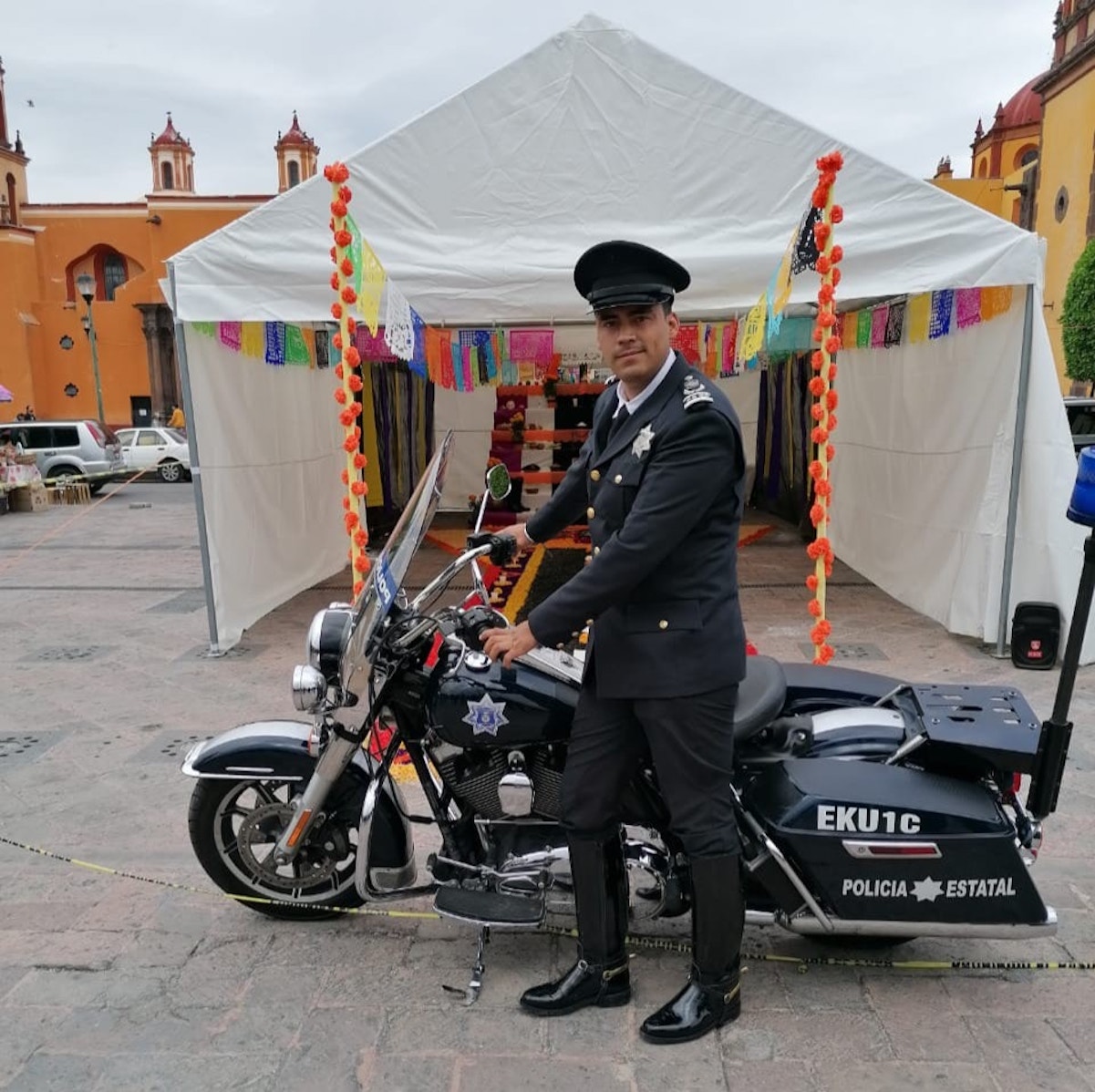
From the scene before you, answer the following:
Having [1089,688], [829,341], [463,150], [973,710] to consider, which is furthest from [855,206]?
[973,710]

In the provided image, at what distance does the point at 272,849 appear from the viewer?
276cm

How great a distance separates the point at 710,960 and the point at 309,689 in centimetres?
126

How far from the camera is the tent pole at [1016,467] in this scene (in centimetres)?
523

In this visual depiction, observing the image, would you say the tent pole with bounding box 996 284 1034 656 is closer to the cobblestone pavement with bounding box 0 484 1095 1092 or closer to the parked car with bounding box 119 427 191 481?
the cobblestone pavement with bounding box 0 484 1095 1092

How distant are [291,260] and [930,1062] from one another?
476cm

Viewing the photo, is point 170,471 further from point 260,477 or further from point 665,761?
point 665,761

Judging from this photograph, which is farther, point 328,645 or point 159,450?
point 159,450

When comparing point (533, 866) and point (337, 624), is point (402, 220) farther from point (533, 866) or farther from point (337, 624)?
point (533, 866)

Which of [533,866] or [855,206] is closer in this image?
[533,866]

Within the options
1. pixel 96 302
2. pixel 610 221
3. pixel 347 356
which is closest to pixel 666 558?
pixel 347 356

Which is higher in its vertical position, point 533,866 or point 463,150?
point 463,150

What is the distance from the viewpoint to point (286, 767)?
8.81ft

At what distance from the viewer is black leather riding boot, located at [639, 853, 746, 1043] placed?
2258mm

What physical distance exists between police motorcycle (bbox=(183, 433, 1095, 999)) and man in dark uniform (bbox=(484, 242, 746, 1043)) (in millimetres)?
151
